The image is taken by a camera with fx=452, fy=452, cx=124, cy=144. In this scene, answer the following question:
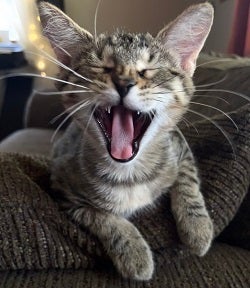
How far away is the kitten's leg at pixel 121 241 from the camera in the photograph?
2.50 feet

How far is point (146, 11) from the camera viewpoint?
240 centimetres

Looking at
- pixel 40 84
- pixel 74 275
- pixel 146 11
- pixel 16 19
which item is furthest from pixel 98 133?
pixel 16 19

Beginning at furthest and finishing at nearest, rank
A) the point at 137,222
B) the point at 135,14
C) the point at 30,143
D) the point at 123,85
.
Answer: the point at 135,14, the point at 30,143, the point at 137,222, the point at 123,85

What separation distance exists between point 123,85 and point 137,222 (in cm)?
27

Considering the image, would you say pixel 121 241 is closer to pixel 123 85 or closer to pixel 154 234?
pixel 154 234

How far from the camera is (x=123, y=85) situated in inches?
30.0

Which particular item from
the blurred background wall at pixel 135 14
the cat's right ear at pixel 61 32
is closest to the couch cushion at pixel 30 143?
the blurred background wall at pixel 135 14

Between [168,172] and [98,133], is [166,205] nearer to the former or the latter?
[168,172]

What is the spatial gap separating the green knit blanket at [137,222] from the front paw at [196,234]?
0.02 m

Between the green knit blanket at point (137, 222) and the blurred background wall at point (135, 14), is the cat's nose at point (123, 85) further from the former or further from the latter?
the blurred background wall at point (135, 14)

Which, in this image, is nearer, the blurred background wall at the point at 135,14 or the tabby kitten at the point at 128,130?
the tabby kitten at the point at 128,130

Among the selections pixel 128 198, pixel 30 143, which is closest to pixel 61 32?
pixel 128 198

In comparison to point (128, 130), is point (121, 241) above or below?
below

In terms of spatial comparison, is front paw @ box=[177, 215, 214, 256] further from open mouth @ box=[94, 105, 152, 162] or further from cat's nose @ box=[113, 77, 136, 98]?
cat's nose @ box=[113, 77, 136, 98]
